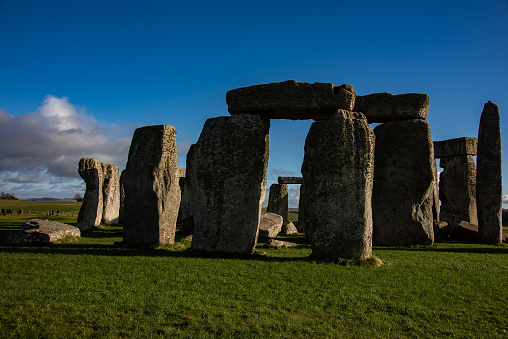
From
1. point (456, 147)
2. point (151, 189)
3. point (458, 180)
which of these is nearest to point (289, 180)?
point (458, 180)

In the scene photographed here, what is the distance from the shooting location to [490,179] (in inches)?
592

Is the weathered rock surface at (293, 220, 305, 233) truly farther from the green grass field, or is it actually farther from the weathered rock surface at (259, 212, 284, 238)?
the green grass field

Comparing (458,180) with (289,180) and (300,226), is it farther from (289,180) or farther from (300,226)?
(289,180)

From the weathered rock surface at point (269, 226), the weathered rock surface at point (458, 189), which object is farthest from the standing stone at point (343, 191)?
the weathered rock surface at point (458, 189)

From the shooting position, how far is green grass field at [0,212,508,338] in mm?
4613

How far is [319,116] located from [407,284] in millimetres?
5077

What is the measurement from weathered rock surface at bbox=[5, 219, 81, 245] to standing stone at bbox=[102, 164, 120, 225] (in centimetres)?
848

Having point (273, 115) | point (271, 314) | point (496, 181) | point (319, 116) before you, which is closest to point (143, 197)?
point (273, 115)

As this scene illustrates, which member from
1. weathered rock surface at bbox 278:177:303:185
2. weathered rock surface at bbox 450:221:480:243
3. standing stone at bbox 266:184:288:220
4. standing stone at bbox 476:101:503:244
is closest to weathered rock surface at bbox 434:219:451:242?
weathered rock surface at bbox 450:221:480:243

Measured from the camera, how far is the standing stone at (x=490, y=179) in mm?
14984

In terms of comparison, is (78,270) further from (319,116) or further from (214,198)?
(319,116)

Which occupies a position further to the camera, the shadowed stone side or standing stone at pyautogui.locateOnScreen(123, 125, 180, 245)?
the shadowed stone side

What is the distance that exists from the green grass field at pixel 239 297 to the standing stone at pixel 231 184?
0.62m

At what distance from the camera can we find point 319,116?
1049 cm
